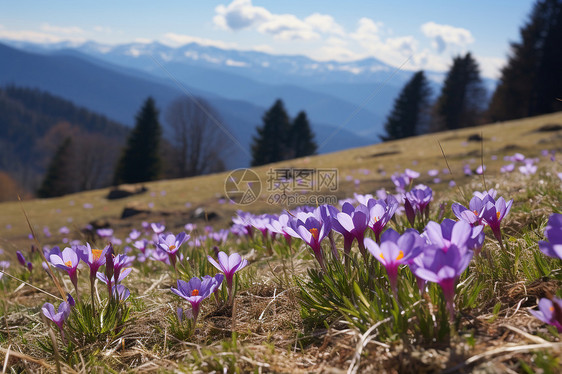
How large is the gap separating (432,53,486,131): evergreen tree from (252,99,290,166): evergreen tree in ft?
62.6

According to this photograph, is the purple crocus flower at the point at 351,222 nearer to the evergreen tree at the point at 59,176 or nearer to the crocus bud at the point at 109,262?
the crocus bud at the point at 109,262

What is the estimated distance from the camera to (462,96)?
43.8 m

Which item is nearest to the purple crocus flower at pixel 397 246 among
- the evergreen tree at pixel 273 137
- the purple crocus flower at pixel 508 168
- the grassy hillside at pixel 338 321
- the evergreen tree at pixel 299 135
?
the grassy hillside at pixel 338 321

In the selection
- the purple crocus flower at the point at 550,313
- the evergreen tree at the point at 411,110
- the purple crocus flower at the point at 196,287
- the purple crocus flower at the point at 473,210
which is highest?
the evergreen tree at the point at 411,110

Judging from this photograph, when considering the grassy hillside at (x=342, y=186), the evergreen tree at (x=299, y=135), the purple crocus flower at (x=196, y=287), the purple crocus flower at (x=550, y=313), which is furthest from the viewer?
the evergreen tree at (x=299, y=135)

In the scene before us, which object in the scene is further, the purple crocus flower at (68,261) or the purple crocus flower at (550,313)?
the purple crocus flower at (68,261)

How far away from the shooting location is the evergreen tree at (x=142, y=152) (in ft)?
137

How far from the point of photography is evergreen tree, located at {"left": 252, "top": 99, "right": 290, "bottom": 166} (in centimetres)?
4550

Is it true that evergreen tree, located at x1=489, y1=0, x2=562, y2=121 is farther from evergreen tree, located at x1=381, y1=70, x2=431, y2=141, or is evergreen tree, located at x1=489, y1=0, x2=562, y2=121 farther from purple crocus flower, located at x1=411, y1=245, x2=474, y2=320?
purple crocus flower, located at x1=411, y1=245, x2=474, y2=320

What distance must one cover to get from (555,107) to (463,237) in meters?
41.8

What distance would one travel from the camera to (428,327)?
143 centimetres

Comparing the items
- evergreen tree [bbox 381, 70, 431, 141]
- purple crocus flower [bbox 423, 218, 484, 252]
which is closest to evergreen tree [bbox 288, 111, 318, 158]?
evergreen tree [bbox 381, 70, 431, 141]

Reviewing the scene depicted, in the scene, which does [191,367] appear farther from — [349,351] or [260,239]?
[260,239]

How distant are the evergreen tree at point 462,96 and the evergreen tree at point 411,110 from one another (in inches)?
110
